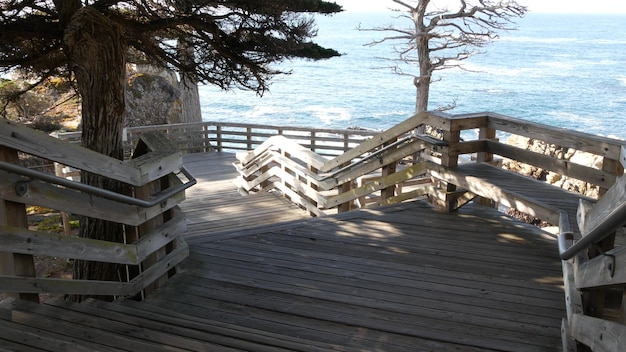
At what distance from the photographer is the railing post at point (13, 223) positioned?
9.49ft

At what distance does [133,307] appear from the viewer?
372 cm

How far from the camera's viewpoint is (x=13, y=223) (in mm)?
2961

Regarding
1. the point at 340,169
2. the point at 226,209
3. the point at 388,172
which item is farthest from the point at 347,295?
the point at 226,209

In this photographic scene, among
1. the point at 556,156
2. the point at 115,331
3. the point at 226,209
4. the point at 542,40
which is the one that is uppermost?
the point at 542,40

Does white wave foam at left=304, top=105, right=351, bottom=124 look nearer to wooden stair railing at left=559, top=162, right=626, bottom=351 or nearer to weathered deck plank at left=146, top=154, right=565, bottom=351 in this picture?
weathered deck plank at left=146, top=154, right=565, bottom=351

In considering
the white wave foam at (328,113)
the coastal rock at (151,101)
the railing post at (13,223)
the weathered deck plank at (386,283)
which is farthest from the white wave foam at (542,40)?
the railing post at (13,223)

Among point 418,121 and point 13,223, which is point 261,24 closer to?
point 418,121

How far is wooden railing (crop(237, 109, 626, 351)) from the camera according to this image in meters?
2.42

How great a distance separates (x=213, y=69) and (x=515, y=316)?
516 centimetres

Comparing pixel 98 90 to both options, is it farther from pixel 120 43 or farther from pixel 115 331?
pixel 115 331

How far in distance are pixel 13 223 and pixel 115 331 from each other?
818mm

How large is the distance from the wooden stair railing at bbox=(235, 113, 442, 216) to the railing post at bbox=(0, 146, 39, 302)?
402 cm

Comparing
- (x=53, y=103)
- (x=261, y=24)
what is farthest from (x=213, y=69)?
(x=53, y=103)

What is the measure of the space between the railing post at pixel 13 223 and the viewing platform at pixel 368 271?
4 cm
